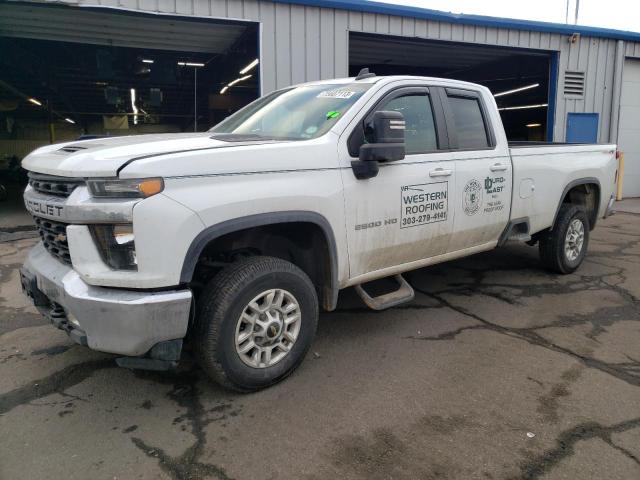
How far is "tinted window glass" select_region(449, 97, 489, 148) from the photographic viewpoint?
451 centimetres

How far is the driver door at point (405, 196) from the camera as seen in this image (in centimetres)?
356

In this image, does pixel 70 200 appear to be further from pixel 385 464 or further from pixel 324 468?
pixel 385 464

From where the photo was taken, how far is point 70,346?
3.95m

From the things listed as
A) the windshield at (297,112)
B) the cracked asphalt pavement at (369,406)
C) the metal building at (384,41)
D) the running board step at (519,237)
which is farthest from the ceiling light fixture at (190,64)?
the running board step at (519,237)

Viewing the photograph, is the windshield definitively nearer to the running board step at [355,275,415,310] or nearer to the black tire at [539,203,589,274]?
the running board step at [355,275,415,310]

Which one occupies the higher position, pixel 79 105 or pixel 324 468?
pixel 79 105

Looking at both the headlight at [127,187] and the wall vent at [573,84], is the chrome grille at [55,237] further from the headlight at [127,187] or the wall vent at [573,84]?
the wall vent at [573,84]

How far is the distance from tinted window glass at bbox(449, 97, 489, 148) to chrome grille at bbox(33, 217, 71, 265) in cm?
320

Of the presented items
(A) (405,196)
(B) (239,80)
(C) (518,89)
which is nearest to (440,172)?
(A) (405,196)

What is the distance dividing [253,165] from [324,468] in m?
1.70

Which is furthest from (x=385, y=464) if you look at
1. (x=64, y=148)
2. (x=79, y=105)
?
(x=79, y=105)

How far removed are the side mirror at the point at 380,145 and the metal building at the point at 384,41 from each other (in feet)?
20.0

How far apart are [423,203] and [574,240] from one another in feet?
9.56

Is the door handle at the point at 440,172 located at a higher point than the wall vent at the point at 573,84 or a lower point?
lower
